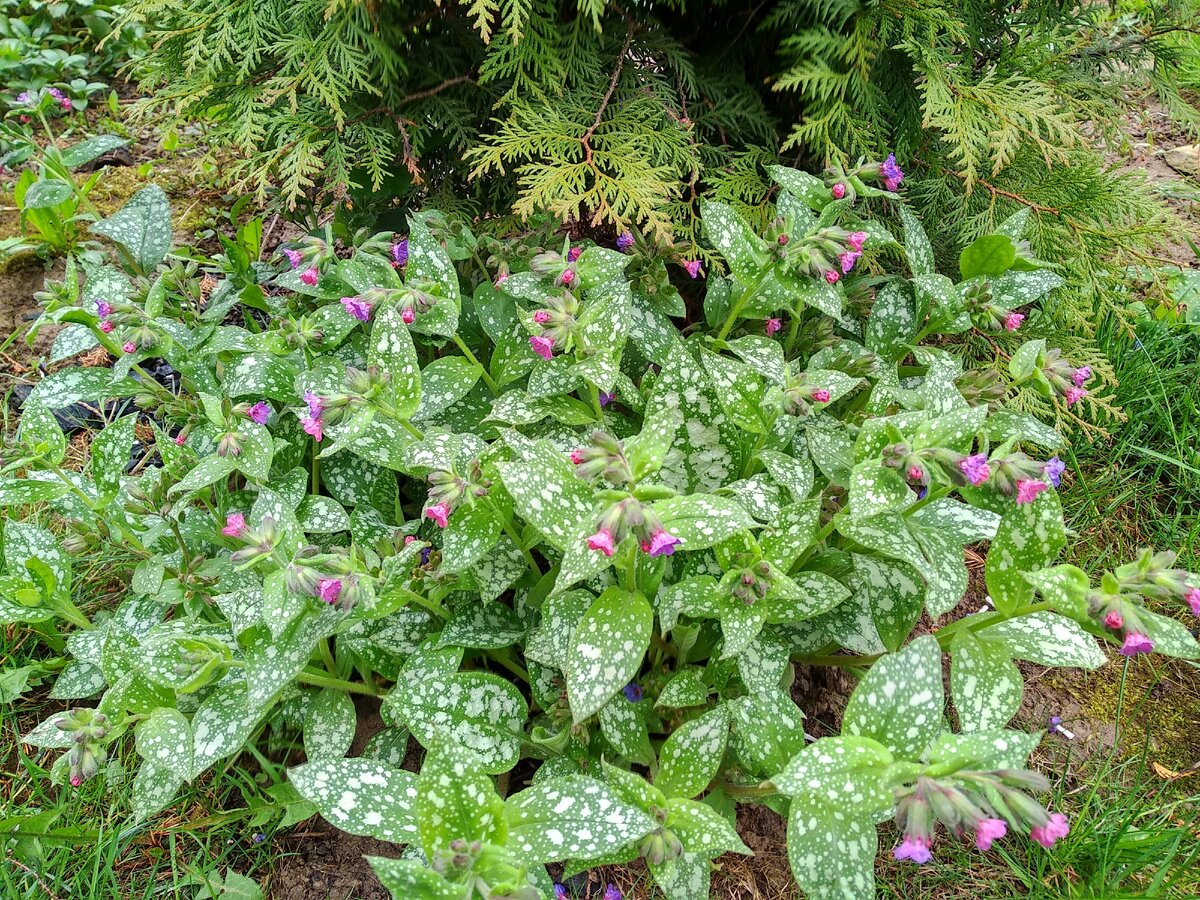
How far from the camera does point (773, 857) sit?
1949 millimetres

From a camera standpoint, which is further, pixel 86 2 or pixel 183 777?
pixel 86 2

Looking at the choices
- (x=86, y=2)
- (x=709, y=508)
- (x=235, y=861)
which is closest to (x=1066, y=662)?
(x=709, y=508)

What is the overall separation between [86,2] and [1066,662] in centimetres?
518

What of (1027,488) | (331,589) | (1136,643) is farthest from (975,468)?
(331,589)

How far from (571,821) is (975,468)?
37.3 inches

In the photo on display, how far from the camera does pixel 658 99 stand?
254 centimetres

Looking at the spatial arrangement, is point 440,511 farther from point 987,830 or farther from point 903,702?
point 987,830

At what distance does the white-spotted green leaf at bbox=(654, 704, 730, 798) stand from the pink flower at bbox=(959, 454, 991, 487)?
26.0 inches

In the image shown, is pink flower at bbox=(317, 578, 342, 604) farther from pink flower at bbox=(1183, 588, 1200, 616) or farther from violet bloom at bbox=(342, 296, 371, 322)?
pink flower at bbox=(1183, 588, 1200, 616)

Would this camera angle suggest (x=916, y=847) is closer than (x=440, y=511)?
Yes

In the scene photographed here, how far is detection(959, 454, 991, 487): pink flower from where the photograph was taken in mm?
1483

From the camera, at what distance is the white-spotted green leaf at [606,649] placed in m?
1.48

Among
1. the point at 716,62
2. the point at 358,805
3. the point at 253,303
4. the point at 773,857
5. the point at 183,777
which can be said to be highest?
the point at 716,62

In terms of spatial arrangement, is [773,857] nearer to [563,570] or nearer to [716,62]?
[563,570]
